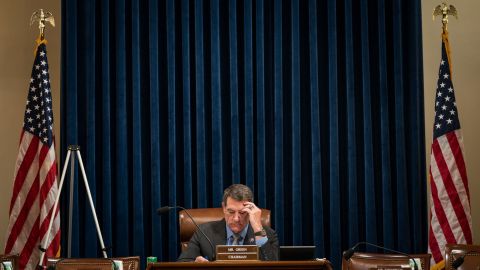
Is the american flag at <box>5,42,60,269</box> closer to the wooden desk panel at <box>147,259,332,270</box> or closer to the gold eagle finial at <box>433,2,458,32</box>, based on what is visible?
the wooden desk panel at <box>147,259,332,270</box>

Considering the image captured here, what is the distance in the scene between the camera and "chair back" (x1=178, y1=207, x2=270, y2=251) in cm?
572

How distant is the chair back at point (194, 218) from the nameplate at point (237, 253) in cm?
126

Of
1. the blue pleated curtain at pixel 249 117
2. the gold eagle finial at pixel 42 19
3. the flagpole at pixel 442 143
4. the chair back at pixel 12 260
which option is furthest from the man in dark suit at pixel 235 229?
the gold eagle finial at pixel 42 19

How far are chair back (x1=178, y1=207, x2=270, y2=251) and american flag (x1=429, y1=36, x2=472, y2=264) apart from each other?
1.75m

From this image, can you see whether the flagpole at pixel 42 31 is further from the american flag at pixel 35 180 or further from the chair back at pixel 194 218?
the chair back at pixel 194 218

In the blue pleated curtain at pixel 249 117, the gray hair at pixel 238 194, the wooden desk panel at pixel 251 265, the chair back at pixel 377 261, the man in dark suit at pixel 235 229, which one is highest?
the blue pleated curtain at pixel 249 117

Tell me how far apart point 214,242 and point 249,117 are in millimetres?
2100

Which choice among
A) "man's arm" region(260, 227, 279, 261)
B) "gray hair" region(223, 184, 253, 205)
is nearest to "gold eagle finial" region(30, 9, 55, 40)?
"gray hair" region(223, 184, 253, 205)

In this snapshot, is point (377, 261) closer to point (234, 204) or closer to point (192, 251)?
point (234, 204)

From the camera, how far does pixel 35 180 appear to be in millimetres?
6883

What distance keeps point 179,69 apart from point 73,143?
1.20 meters

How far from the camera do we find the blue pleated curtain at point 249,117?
7262 millimetres

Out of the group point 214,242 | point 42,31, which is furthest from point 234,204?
point 42,31

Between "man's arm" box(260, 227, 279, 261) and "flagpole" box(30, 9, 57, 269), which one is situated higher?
"flagpole" box(30, 9, 57, 269)
